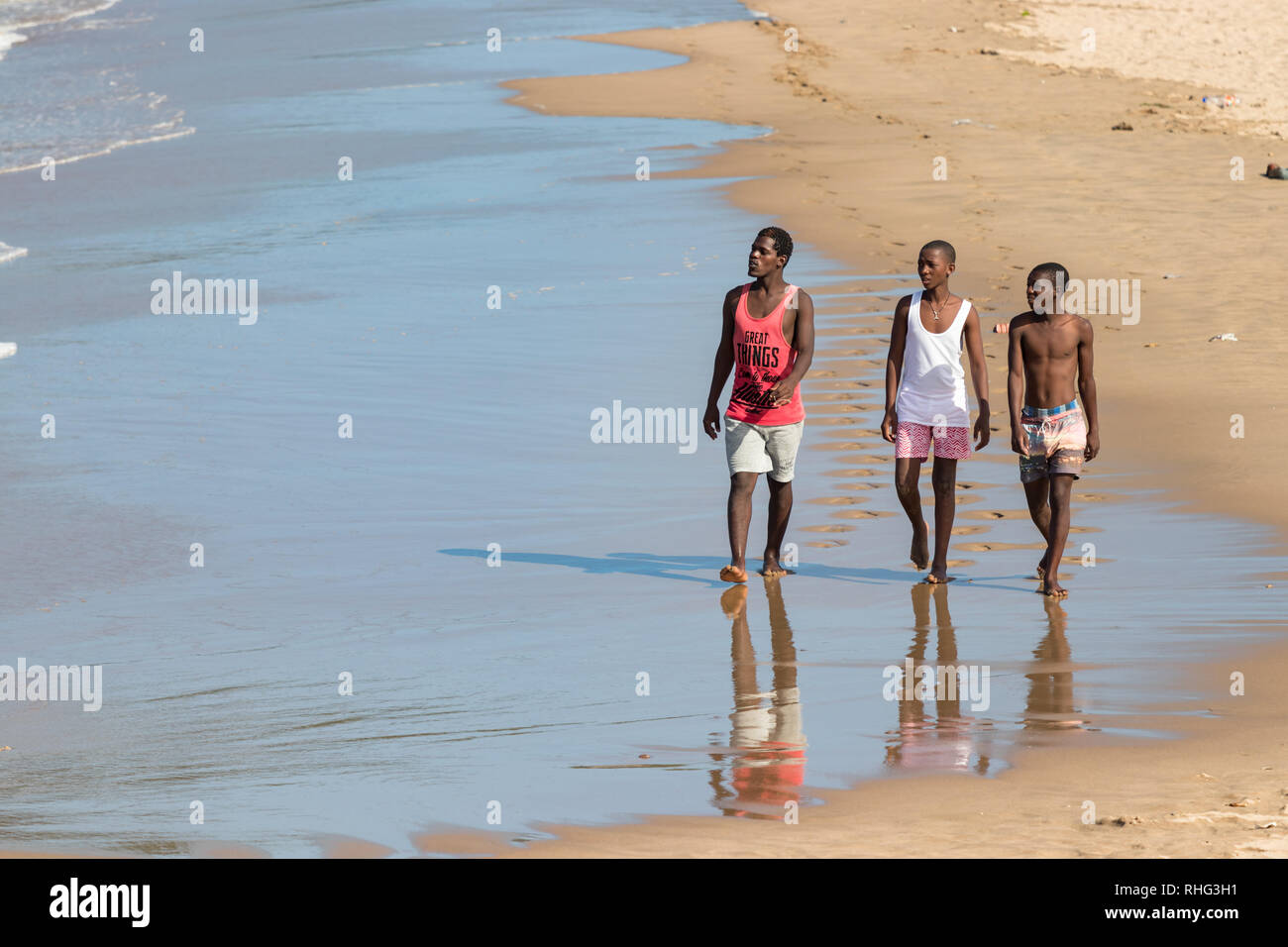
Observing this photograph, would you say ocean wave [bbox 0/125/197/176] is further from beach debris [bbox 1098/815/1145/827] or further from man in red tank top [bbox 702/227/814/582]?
beach debris [bbox 1098/815/1145/827]

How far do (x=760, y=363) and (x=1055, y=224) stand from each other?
9.04 metres

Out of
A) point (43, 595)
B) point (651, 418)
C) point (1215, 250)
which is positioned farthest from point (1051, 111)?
point (43, 595)

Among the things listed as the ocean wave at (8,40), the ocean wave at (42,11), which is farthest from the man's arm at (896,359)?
the ocean wave at (42,11)

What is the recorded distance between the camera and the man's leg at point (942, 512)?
729cm

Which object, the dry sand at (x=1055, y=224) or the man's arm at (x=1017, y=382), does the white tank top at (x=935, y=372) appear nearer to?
the man's arm at (x=1017, y=382)

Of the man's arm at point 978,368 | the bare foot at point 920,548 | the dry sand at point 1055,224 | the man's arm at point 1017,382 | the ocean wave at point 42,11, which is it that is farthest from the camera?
the ocean wave at point 42,11

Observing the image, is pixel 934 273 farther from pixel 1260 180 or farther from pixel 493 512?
pixel 1260 180

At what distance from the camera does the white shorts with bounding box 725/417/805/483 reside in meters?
7.56

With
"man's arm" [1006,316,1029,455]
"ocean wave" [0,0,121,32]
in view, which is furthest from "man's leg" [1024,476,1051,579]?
"ocean wave" [0,0,121,32]

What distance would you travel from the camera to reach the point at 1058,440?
7176mm

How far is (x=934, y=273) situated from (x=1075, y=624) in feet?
5.30

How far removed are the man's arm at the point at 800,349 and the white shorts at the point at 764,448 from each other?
166 millimetres

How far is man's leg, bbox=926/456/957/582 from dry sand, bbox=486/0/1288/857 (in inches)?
36.3
